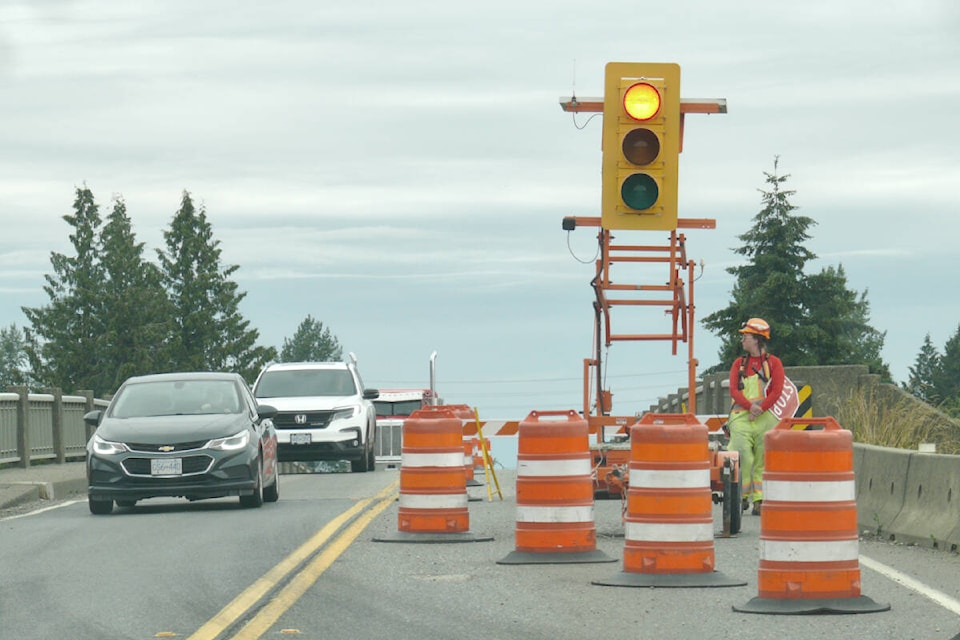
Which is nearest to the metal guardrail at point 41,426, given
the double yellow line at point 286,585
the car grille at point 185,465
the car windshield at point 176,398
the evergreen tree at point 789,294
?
the car windshield at point 176,398

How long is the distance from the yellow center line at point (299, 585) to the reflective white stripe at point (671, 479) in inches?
86.6

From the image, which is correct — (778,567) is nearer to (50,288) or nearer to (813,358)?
(813,358)

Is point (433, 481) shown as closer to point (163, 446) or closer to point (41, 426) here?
point (163, 446)

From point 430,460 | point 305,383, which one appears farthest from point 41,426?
point 430,460

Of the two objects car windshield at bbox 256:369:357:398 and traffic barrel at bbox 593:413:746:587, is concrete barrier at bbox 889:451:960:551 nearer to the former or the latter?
traffic barrel at bbox 593:413:746:587

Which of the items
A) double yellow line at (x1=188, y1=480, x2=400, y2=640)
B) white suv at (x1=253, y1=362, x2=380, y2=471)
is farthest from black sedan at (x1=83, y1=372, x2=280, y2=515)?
white suv at (x1=253, y1=362, x2=380, y2=471)

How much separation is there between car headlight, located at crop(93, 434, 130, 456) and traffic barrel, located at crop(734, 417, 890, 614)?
969 centimetres

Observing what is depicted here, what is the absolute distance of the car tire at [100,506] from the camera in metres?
17.8

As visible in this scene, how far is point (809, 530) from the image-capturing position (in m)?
Result: 9.38

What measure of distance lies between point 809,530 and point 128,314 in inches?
3761

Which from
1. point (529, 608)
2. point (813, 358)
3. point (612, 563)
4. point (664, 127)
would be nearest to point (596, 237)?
point (664, 127)

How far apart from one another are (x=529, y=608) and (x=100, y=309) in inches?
3815

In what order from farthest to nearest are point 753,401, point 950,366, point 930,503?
point 950,366
point 753,401
point 930,503

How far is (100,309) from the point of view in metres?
104
